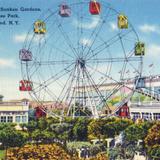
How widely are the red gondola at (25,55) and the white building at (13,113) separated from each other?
A: 1567cm

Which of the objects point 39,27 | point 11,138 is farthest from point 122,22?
point 11,138

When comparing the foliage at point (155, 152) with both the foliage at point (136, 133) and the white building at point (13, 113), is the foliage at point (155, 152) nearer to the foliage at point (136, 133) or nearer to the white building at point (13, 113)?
the foliage at point (136, 133)

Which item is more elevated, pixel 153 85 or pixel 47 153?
pixel 153 85

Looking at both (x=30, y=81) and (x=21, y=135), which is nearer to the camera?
(x=21, y=135)

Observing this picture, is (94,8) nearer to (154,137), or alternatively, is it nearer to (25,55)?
(25,55)

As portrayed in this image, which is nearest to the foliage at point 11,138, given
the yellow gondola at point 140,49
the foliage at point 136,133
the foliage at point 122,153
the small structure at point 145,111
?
the foliage at point 136,133

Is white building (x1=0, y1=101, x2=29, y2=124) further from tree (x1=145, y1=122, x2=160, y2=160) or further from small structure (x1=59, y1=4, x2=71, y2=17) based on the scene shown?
tree (x1=145, y1=122, x2=160, y2=160)

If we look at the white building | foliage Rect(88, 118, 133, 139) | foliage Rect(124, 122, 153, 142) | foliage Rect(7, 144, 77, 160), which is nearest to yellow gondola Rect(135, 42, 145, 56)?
foliage Rect(88, 118, 133, 139)

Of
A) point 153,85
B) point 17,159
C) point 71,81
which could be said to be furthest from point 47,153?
point 153,85

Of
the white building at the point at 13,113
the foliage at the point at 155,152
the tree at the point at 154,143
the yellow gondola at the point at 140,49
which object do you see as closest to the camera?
the foliage at the point at 155,152

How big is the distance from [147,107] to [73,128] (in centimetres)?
1467

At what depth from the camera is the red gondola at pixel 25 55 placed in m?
43.8

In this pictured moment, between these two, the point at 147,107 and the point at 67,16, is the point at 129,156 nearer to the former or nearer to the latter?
the point at 67,16

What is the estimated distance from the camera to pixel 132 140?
3472 cm
